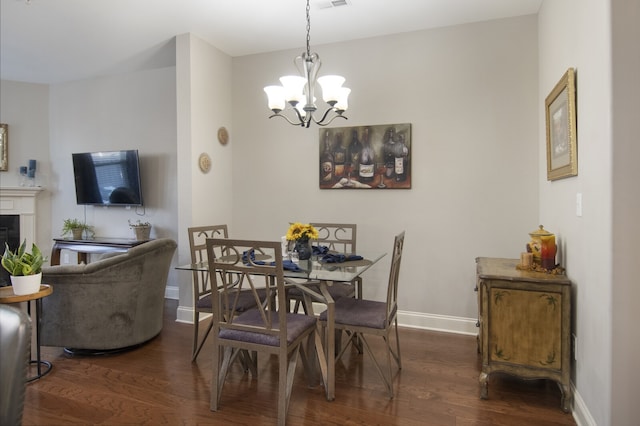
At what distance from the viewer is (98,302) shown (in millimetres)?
2979

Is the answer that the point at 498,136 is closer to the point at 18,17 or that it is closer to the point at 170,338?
the point at 170,338

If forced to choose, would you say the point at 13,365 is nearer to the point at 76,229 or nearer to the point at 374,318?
the point at 374,318

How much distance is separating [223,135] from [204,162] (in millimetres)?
484

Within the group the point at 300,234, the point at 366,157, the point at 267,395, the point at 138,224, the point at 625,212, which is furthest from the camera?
the point at 138,224

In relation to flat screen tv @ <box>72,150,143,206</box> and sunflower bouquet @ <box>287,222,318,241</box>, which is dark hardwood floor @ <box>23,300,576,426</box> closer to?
sunflower bouquet @ <box>287,222,318,241</box>

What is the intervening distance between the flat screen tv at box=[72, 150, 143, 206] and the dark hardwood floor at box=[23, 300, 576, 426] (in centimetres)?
222

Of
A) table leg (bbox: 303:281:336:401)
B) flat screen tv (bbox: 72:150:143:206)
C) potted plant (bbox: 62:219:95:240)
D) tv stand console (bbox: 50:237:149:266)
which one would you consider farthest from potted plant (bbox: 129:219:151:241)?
table leg (bbox: 303:281:336:401)

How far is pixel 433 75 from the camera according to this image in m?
3.65

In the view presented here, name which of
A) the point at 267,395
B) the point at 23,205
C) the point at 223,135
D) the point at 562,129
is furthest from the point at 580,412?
the point at 23,205

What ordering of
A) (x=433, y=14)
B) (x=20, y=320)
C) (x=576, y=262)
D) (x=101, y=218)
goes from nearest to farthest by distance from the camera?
1. (x=20, y=320)
2. (x=576, y=262)
3. (x=433, y=14)
4. (x=101, y=218)

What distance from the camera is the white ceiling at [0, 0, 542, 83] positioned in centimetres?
326

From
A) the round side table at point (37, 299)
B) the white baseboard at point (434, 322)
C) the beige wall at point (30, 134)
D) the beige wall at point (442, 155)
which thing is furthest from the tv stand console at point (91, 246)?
the beige wall at point (442, 155)

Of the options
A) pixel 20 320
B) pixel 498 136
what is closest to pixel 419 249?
pixel 498 136

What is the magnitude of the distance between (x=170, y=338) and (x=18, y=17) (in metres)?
3.25
